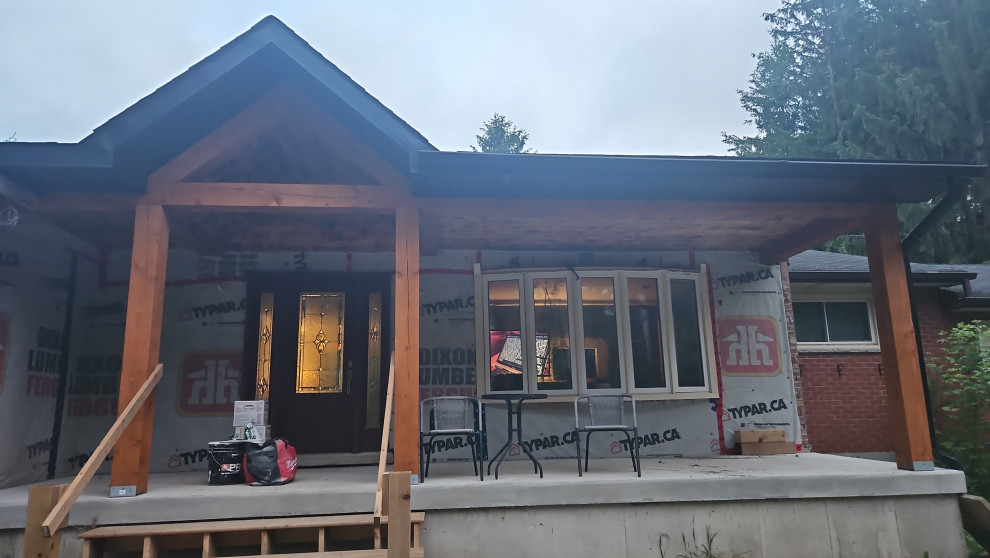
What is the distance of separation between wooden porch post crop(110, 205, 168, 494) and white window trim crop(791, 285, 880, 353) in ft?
23.8

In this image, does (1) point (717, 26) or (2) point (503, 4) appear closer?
(1) point (717, 26)

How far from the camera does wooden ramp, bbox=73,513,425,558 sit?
12.6 feet

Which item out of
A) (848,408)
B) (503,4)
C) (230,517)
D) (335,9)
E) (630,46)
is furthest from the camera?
(335,9)

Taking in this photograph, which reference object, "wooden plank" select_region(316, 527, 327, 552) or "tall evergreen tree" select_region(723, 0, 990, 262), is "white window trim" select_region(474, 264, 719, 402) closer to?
"wooden plank" select_region(316, 527, 327, 552)

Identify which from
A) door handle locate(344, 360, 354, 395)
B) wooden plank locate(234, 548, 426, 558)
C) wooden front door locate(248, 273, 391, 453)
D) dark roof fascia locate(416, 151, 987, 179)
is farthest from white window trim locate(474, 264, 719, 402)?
wooden plank locate(234, 548, 426, 558)

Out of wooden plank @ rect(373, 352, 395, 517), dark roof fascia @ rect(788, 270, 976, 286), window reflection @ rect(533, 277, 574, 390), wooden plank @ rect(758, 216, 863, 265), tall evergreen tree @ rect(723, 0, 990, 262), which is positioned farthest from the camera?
tall evergreen tree @ rect(723, 0, 990, 262)

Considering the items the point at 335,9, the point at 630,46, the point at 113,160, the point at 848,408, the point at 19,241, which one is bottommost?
the point at 848,408

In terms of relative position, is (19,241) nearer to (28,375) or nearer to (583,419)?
(28,375)

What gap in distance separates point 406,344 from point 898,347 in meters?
3.83

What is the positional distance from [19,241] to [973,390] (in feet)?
32.2

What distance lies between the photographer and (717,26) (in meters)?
45.8

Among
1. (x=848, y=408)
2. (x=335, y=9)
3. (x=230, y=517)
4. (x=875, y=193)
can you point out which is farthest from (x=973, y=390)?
(x=335, y=9)

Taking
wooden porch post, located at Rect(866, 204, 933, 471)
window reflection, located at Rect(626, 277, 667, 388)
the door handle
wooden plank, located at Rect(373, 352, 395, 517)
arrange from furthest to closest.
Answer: window reflection, located at Rect(626, 277, 667, 388)
the door handle
wooden porch post, located at Rect(866, 204, 933, 471)
wooden plank, located at Rect(373, 352, 395, 517)

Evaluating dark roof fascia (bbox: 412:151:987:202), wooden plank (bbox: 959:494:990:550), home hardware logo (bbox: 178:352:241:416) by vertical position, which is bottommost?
wooden plank (bbox: 959:494:990:550)
